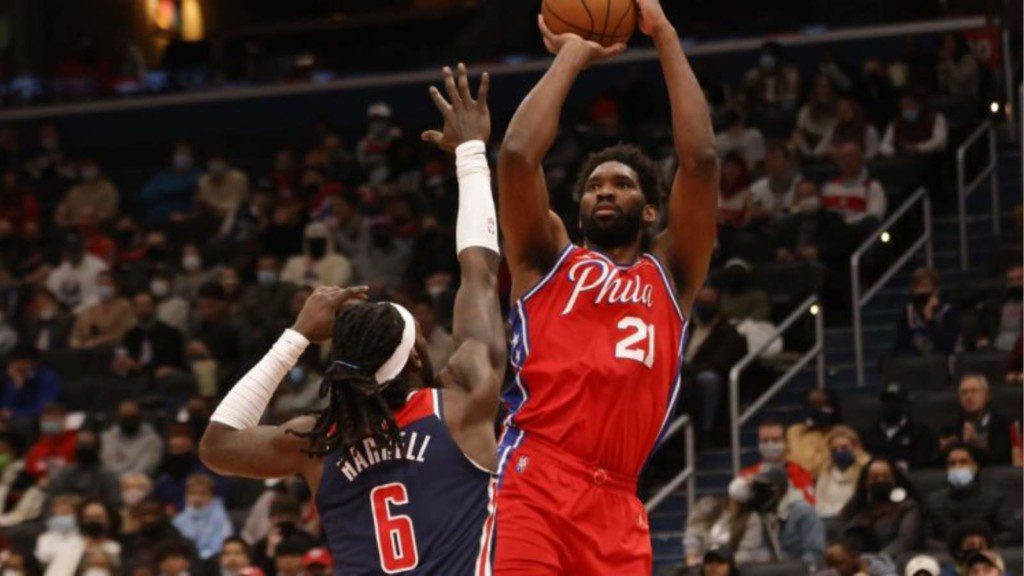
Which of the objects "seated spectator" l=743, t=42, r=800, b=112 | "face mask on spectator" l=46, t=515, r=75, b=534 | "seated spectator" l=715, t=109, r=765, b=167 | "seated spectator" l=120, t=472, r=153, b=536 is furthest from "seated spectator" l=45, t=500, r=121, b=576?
"seated spectator" l=743, t=42, r=800, b=112

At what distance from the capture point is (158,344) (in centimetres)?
1920

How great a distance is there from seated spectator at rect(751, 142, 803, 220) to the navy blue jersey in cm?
1268

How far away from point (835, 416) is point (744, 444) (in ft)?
6.07

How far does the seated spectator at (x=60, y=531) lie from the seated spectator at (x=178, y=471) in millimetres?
Result: 757

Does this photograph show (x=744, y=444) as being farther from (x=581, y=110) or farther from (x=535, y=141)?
(x=535, y=141)

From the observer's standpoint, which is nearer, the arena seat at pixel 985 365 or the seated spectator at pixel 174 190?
the arena seat at pixel 985 365

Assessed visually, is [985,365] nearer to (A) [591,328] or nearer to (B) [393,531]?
(A) [591,328]

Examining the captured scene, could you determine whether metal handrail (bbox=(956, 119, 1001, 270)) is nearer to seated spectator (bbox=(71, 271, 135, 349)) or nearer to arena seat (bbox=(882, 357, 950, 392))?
arena seat (bbox=(882, 357, 950, 392))

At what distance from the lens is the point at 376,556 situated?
18.6 feet

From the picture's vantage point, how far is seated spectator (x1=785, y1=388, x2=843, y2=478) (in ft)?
47.6

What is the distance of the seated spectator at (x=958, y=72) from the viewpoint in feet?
65.1

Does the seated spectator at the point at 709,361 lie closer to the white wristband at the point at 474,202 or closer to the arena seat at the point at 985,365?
the arena seat at the point at 985,365

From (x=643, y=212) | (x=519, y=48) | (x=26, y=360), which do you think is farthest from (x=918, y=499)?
(x=519, y=48)

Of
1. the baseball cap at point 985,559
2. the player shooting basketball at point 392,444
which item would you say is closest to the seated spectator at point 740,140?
the baseball cap at point 985,559
